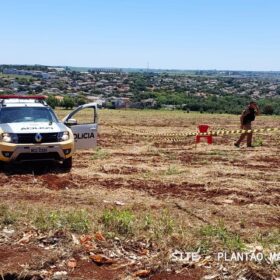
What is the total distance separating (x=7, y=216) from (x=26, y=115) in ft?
16.9

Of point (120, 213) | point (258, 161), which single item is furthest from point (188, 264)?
point (258, 161)

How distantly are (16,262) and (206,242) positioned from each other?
224 cm

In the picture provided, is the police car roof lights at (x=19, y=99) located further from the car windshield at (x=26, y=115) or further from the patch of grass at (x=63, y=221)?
the patch of grass at (x=63, y=221)

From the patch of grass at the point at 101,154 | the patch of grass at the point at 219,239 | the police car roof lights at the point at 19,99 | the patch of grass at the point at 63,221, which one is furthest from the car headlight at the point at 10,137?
the patch of grass at the point at 219,239

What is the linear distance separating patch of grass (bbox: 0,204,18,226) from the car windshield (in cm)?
449

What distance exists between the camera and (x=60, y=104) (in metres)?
39.3

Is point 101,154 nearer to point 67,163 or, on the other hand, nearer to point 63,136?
point 67,163

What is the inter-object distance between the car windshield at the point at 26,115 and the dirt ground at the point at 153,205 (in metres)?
1.08

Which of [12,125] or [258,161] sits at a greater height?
[12,125]

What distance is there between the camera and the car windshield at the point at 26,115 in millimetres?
11703

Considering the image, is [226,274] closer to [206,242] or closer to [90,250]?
[206,242]

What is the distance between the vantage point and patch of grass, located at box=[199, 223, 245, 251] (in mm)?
6031

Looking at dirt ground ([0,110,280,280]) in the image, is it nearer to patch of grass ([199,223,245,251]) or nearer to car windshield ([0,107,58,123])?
patch of grass ([199,223,245,251])

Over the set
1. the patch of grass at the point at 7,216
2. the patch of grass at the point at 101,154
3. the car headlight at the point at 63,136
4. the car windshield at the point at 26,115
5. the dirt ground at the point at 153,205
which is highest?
the car windshield at the point at 26,115
